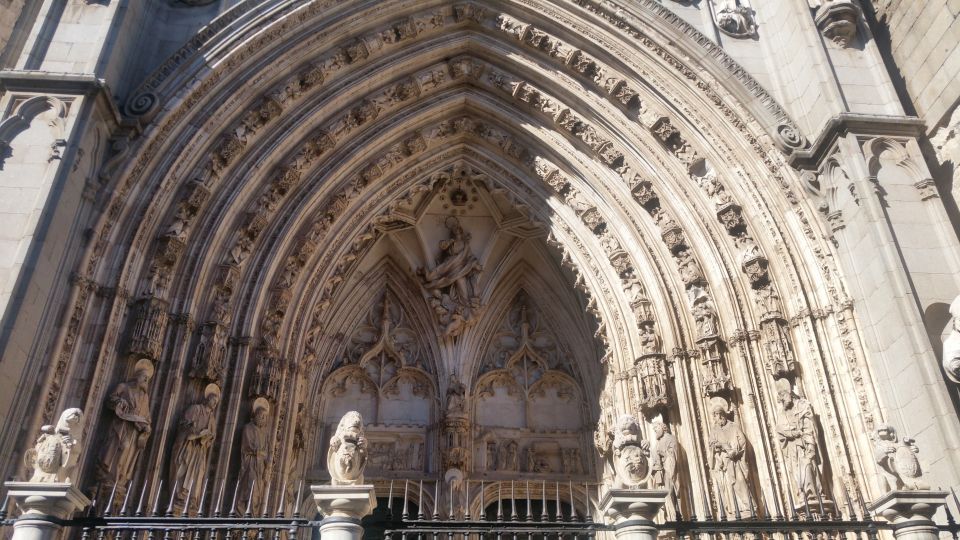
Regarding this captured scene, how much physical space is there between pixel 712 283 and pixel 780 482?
2.65 m

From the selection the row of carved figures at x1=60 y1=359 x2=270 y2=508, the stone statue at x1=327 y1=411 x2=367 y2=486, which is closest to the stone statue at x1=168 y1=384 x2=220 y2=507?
the row of carved figures at x1=60 y1=359 x2=270 y2=508

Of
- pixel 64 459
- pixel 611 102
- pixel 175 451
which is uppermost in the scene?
pixel 611 102

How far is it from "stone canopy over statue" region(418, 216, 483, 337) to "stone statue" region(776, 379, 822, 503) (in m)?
5.21

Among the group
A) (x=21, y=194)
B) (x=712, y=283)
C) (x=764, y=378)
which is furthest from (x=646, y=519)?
(x=21, y=194)

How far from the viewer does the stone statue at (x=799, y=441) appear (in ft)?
27.1

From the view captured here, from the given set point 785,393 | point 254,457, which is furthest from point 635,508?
point 254,457

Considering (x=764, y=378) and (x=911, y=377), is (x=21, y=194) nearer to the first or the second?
(x=764, y=378)

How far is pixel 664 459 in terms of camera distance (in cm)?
910

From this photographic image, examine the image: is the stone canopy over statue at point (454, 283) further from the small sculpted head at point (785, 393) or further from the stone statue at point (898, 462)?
the stone statue at point (898, 462)

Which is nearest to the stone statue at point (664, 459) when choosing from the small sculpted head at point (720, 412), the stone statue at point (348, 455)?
the small sculpted head at point (720, 412)

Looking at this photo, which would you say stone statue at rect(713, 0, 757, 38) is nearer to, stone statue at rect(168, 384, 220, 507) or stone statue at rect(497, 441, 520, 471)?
stone statue at rect(497, 441, 520, 471)

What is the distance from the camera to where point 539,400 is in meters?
12.6

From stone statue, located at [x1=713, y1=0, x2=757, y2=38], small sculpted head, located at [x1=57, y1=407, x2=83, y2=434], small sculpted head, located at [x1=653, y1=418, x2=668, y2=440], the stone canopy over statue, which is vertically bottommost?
small sculpted head, located at [x1=57, y1=407, x2=83, y2=434]

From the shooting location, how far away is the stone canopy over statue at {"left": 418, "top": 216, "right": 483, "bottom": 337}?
1266cm
